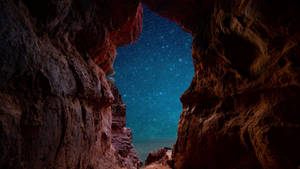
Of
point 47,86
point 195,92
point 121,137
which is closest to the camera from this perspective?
point 47,86

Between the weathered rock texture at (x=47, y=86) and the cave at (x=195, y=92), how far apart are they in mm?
20

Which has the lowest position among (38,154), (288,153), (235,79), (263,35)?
(288,153)

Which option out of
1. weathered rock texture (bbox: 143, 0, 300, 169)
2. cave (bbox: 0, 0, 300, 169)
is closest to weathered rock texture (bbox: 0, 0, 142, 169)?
cave (bbox: 0, 0, 300, 169)

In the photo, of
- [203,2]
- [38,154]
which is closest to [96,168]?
[38,154]

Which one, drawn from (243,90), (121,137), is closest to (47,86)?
(243,90)

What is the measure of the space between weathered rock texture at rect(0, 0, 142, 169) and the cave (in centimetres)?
2

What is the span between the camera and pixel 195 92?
7.04 m

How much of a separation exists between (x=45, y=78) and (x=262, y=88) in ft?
17.4

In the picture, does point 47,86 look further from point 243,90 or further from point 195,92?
point 195,92

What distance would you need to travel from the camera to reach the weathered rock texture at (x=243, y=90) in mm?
3057

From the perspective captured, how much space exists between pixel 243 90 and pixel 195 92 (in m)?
2.59

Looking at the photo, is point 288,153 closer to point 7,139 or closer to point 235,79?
point 235,79

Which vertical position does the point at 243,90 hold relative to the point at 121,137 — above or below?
above

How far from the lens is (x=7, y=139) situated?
6.98 feet
